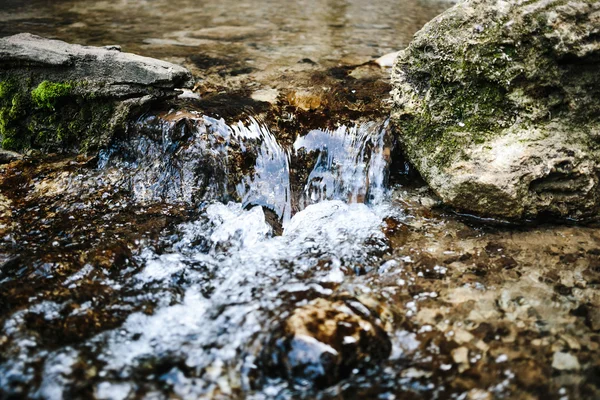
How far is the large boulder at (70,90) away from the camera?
4246 mm

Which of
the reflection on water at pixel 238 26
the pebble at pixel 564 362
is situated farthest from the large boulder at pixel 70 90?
the pebble at pixel 564 362

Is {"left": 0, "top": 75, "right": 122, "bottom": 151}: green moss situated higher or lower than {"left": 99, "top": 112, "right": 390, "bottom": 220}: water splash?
higher

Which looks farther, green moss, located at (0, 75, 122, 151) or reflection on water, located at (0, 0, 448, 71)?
reflection on water, located at (0, 0, 448, 71)

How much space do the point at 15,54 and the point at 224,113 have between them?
210 cm

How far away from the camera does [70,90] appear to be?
4.34 meters

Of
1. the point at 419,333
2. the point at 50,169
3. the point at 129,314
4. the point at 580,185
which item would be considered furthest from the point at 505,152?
the point at 50,169

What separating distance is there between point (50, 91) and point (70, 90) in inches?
7.6

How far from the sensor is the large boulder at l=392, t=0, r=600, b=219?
3.28 meters

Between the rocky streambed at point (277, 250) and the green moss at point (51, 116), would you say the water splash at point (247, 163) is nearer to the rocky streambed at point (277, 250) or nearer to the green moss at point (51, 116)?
the rocky streambed at point (277, 250)

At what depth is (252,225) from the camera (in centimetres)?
376

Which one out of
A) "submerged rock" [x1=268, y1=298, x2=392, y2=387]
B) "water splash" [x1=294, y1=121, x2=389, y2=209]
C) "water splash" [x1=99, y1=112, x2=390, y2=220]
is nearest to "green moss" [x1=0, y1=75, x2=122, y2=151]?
"water splash" [x1=99, y1=112, x2=390, y2=220]

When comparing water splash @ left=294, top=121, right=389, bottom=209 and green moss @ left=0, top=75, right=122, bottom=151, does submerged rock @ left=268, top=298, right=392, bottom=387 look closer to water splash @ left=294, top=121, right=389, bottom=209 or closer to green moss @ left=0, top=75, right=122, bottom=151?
water splash @ left=294, top=121, right=389, bottom=209

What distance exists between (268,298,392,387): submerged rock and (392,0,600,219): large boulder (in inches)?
64.9

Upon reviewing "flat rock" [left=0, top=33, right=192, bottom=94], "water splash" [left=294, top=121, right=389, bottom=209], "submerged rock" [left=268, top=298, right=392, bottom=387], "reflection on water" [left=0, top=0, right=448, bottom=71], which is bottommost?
"submerged rock" [left=268, top=298, right=392, bottom=387]
